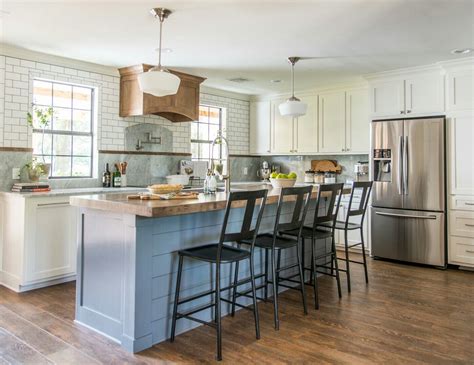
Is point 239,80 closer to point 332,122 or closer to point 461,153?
point 332,122

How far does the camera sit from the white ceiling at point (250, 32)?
316 centimetres

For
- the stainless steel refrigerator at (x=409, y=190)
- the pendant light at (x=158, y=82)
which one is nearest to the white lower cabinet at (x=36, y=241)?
the pendant light at (x=158, y=82)

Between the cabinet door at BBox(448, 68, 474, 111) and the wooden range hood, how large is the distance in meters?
3.12

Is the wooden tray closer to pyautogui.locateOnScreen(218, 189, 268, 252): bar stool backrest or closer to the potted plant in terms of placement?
pyautogui.locateOnScreen(218, 189, 268, 252): bar stool backrest

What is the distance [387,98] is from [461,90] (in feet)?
2.82

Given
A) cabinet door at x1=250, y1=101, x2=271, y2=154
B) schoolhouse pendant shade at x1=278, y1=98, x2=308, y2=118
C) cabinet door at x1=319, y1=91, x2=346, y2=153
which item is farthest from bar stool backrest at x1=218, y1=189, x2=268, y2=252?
cabinet door at x1=250, y1=101, x2=271, y2=154

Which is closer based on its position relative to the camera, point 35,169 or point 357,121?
point 35,169

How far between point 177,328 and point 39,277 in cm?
180

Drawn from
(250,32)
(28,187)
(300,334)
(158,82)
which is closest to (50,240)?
(28,187)

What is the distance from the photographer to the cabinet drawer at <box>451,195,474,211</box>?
462 cm

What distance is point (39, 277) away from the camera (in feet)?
12.7

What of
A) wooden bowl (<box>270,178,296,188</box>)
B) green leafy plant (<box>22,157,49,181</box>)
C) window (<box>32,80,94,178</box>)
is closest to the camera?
wooden bowl (<box>270,178,296,188</box>)

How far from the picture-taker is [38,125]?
4.53 metres

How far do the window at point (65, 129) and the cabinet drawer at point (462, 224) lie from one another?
444 centimetres
